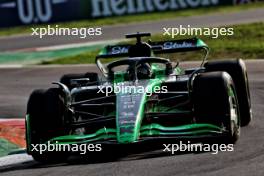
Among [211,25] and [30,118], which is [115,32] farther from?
[30,118]

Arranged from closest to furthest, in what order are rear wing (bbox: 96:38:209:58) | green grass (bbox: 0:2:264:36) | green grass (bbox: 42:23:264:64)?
rear wing (bbox: 96:38:209:58)
green grass (bbox: 42:23:264:64)
green grass (bbox: 0:2:264:36)

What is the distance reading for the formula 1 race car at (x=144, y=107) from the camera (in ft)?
28.0

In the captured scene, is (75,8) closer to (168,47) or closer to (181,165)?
(168,47)

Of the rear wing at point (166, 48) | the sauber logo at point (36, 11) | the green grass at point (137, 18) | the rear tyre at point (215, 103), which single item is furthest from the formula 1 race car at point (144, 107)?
the sauber logo at point (36, 11)

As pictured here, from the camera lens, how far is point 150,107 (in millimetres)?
9305

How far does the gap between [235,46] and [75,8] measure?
1324 cm

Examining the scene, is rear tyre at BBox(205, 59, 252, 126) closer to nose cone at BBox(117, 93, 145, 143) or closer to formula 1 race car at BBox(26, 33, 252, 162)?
formula 1 race car at BBox(26, 33, 252, 162)

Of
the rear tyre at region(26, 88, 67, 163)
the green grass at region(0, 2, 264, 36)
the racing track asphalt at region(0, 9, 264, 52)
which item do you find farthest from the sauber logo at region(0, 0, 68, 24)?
the rear tyre at region(26, 88, 67, 163)

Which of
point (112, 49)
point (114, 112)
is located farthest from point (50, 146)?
point (112, 49)

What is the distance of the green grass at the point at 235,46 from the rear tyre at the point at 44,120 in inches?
340

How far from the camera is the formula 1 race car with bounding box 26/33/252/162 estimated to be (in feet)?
28.0

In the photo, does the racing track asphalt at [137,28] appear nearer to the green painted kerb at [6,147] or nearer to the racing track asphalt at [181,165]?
the green painted kerb at [6,147]

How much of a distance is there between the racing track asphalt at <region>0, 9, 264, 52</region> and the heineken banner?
6.73 feet

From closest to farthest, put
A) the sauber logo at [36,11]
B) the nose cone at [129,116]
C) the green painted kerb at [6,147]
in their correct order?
the nose cone at [129,116] < the green painted kerb at [6,147] < the sauber logo at [36,11]
